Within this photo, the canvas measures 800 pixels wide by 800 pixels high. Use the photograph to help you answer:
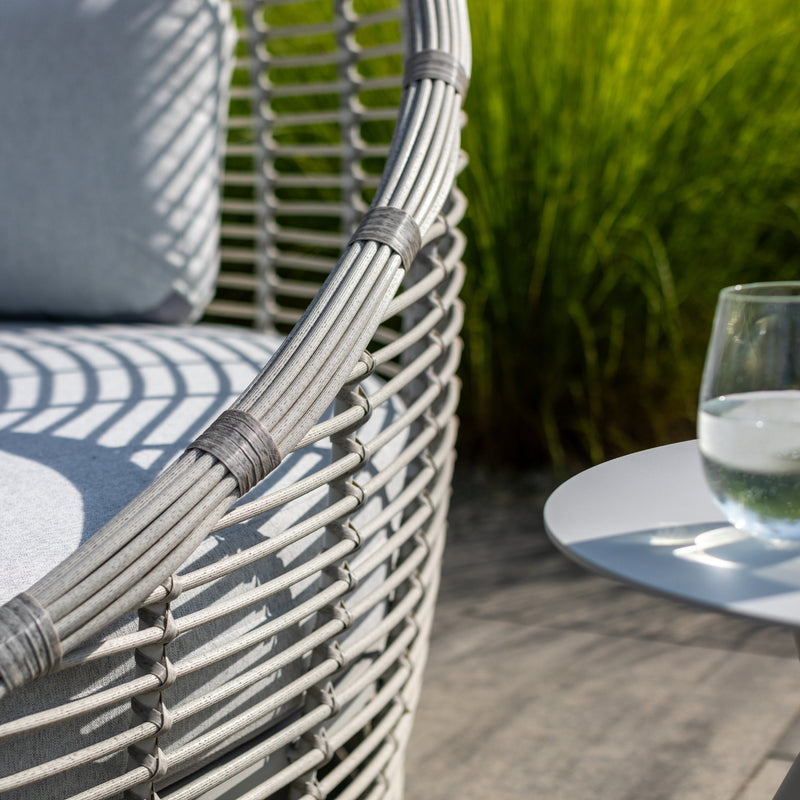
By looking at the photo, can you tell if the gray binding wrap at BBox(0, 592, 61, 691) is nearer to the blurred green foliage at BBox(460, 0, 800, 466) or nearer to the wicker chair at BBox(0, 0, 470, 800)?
the wicker chair at BBox(0, 0, 470, 800)

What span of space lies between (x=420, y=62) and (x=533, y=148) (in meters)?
1.23

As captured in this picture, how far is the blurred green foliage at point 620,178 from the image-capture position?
206cm

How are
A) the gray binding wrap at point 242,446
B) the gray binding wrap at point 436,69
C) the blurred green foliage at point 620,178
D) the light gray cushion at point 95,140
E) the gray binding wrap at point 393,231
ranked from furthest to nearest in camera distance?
the blurred green foliage at point 620,178, the light gray cushion at point 95,140, the gray binding wrap at point 436,69, the gray binding wrap at point 393,231, the gray binding wrap at point 242,446

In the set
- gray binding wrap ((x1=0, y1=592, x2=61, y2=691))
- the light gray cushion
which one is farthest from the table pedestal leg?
the light gray cushion

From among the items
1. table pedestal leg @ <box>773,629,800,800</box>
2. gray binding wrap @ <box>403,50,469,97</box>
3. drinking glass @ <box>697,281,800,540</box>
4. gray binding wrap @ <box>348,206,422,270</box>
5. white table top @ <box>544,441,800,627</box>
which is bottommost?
table pedestal leg @ <box>773,629,800,800</box>

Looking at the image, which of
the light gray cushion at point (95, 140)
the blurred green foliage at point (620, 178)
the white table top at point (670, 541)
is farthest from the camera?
the blurred green foliage at point (620, 178)

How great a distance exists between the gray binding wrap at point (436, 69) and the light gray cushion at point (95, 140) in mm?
405

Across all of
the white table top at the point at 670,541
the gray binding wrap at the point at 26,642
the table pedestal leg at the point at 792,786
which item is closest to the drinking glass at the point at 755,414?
the white table top at the point at 670,541

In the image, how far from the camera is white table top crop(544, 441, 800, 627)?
50 cm

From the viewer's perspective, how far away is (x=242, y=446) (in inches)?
24.1

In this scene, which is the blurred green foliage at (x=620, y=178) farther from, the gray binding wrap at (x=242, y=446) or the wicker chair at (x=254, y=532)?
the gray binding wrap at (x=242, y=446)

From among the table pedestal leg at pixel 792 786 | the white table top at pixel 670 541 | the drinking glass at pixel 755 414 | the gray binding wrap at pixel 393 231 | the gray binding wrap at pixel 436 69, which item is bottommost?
the table pedestal leg at pixel 792 786

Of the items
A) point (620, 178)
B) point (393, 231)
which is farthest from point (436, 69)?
point (620, 178)

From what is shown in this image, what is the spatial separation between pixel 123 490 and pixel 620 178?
1599 millimetres
